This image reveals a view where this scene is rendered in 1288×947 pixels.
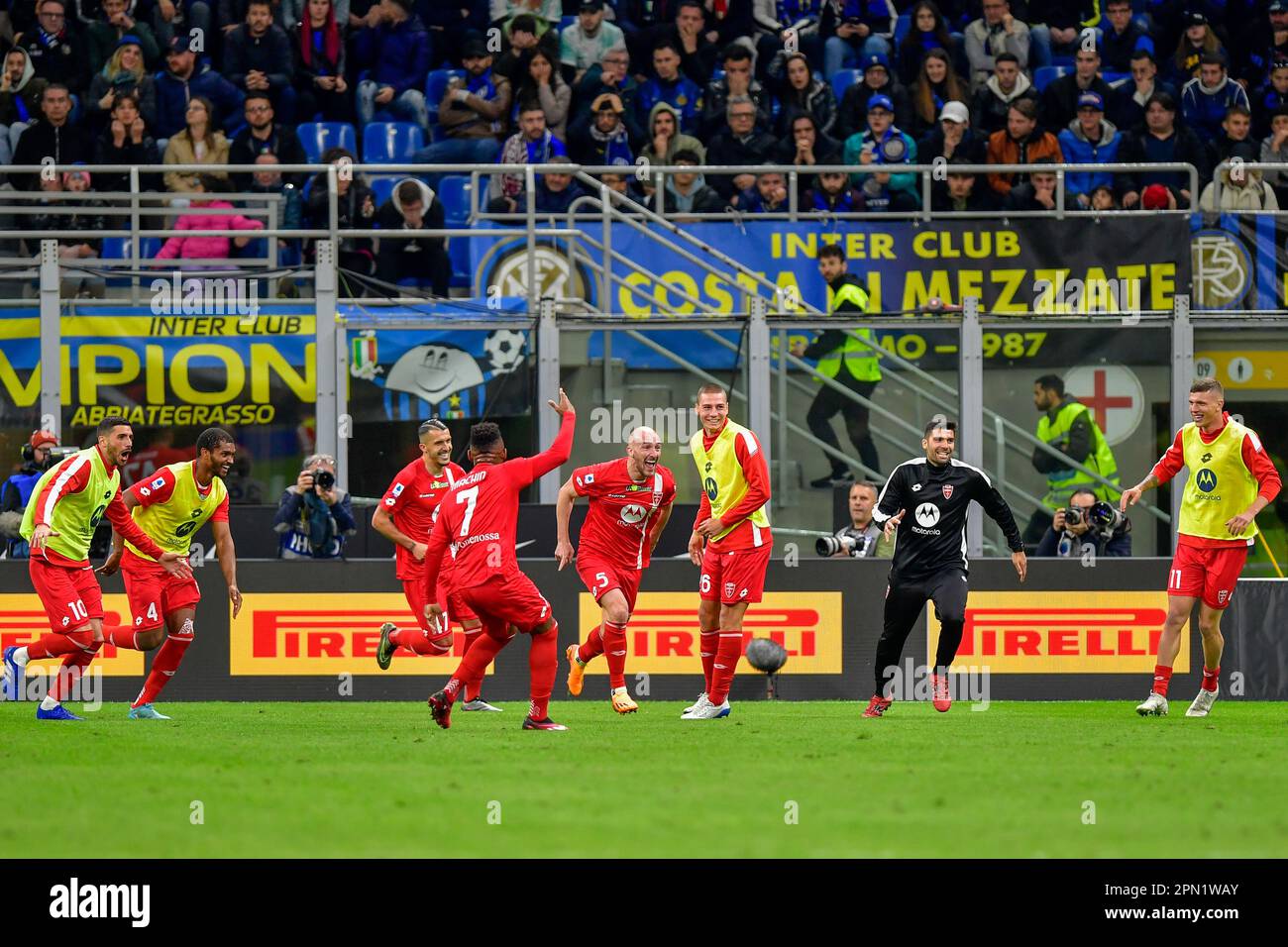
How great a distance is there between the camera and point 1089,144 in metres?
22.5

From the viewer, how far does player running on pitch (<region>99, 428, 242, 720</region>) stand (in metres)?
14.1

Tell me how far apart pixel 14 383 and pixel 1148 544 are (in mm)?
11072

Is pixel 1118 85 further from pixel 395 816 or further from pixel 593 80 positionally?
pixel 395 816

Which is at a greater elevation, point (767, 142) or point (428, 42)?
point (428, 42)

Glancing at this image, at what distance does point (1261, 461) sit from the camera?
44.9ft

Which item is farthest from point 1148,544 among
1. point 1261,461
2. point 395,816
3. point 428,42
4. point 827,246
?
point 395,816

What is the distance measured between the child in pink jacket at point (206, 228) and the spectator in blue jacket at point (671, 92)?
492cm

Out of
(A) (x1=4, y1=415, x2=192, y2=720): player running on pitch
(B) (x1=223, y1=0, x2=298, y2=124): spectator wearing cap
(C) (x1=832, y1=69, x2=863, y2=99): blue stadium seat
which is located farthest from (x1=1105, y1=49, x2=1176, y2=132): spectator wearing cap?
(A) (x1=4, y1=415, x2=192, y2=720): player running on pitch

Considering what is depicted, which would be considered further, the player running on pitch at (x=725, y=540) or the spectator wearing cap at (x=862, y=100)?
the spectator wearing cap at (x=862, y=100)

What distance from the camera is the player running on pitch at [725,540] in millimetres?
13836

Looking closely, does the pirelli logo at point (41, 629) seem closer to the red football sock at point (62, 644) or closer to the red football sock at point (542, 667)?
the red football sock at point (62, 644)

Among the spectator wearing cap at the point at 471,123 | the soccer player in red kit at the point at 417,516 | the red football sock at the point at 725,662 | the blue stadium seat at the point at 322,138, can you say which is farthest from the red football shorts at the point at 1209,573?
the blue stadium seat at the point at 322,138

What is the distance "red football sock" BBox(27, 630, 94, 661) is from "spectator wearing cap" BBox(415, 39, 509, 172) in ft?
31.9

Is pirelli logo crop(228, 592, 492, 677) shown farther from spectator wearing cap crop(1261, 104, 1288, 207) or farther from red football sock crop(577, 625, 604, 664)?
spectator wearing cap crop(1261, 104, 1288, 207)
